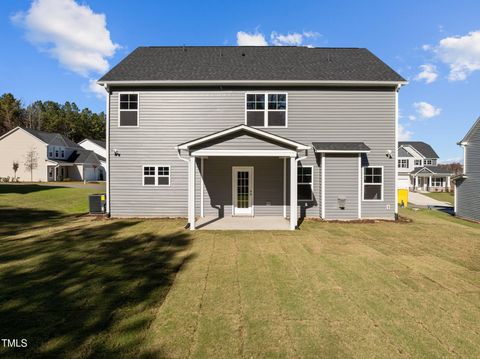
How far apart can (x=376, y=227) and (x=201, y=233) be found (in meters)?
7.17

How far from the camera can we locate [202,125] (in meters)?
12.2

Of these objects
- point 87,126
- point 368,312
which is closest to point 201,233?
point 368,312

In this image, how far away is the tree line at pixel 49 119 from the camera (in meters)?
52.5

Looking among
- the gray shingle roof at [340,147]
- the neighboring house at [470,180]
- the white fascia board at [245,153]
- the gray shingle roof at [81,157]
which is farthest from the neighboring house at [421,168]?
the gray shingle roof at [81,157]

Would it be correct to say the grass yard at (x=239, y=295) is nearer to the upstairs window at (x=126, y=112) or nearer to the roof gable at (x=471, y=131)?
the upstairs window at (x=126, y=112)

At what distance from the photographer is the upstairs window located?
12164 mm

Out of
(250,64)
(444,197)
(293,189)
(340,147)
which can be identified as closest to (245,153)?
(293,189)

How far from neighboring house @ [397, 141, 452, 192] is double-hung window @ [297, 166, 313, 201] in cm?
3275

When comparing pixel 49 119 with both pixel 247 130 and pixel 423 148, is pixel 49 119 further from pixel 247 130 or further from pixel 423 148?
pixel 423 148

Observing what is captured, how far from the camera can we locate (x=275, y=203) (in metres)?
12.2

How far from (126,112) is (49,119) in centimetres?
6326

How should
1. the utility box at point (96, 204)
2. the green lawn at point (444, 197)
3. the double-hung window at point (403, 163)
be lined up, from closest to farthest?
the utility box at point (96, 204)
the green lawn at point (444, 197)
the double-hung window at point (403, 163)

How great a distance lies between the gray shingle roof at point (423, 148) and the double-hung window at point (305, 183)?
44330mm

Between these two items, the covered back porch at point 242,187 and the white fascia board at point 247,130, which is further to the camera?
the covered back porch at point 242,187
